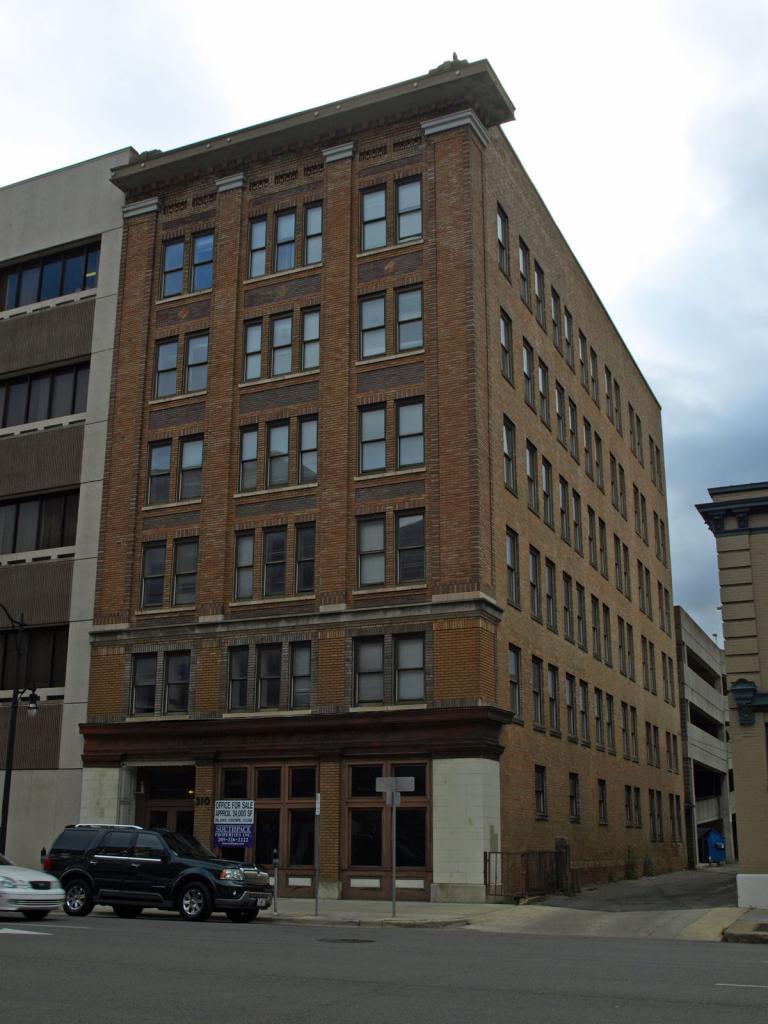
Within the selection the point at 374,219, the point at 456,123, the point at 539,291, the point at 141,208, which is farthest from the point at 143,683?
the point at 539,291

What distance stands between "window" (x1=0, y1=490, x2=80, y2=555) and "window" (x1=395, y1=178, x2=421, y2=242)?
14.3m

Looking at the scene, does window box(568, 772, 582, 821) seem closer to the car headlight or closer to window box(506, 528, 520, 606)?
window box(506, 528, 520, 606)

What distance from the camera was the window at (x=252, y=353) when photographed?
37219mm

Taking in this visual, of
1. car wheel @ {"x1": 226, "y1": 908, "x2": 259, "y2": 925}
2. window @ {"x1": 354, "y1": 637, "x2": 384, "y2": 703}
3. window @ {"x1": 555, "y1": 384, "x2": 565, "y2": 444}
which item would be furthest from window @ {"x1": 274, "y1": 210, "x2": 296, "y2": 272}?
car wheel @ {"x1": 226, "y1": 908, "x2": 259, "y2": 925}

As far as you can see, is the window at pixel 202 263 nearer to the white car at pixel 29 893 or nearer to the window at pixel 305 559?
the window at pixel 305 559

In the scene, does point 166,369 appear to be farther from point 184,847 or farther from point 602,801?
point 602,801

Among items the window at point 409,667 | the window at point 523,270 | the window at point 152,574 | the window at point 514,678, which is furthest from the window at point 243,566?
the window at point 523,270

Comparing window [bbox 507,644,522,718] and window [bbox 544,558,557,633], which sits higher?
window [bbox 544,558,557,633]

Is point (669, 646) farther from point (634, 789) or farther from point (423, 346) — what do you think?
point (423, 346)

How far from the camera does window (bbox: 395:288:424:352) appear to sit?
3478cm

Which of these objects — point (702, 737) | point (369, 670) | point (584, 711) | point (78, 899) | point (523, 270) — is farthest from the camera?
point (702, 737)

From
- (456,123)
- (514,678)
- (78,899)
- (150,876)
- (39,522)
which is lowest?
(78,899)

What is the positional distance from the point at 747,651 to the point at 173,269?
922 inches

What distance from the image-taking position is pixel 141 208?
40.7 m
